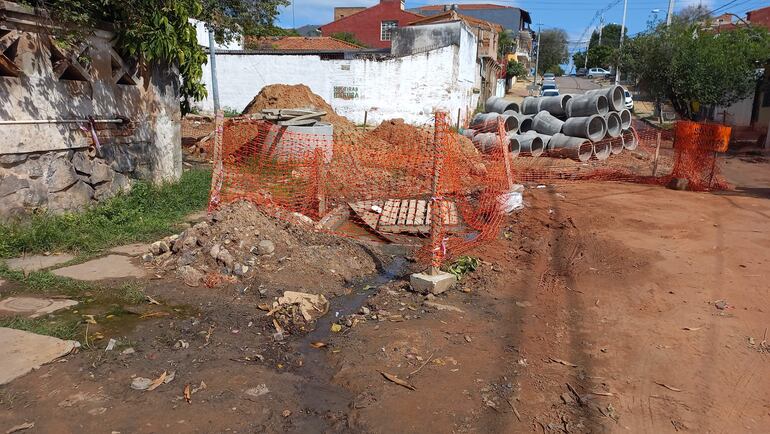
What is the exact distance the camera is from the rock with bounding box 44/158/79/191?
6879mm

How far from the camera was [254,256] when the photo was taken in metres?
6.16

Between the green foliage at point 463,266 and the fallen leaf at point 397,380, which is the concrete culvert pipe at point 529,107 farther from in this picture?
the fallen leaf at point 397,380

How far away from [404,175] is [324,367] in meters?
7.66

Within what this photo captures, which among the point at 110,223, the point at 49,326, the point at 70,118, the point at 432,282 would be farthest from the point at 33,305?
the point at 432,282

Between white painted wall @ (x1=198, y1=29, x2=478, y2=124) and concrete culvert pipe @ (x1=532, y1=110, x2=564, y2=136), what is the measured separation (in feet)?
26.3

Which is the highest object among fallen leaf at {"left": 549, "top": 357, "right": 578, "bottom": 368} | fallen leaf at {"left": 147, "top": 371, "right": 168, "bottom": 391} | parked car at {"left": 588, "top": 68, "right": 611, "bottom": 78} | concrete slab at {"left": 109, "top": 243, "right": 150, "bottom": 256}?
parked car at {"left": 588, "top": 68, "right": 611, "bottom": 78}

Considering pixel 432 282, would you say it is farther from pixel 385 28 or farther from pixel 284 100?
pixel 385 28

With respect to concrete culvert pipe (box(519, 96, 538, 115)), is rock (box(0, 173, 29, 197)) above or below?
below

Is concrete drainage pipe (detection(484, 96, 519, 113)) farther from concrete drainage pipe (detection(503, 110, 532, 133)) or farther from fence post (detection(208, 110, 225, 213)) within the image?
fence post (detection(208, 110, 225, 213))

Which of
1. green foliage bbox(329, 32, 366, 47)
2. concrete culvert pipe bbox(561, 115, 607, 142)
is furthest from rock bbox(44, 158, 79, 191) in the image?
green foliage bbox(329, 32, 366, 47)

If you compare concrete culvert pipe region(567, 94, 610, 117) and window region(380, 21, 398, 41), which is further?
window region(380, 21, 398, 41)

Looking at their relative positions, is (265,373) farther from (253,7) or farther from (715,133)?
(715,133)

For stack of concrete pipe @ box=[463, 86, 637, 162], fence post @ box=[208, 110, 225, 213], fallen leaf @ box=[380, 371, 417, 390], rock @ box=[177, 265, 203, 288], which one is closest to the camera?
fallen leaf @ box=[380, 371, 417, 390]

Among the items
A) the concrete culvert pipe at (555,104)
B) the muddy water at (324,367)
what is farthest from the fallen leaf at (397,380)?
the concrete culvert pipe at (555,104)
